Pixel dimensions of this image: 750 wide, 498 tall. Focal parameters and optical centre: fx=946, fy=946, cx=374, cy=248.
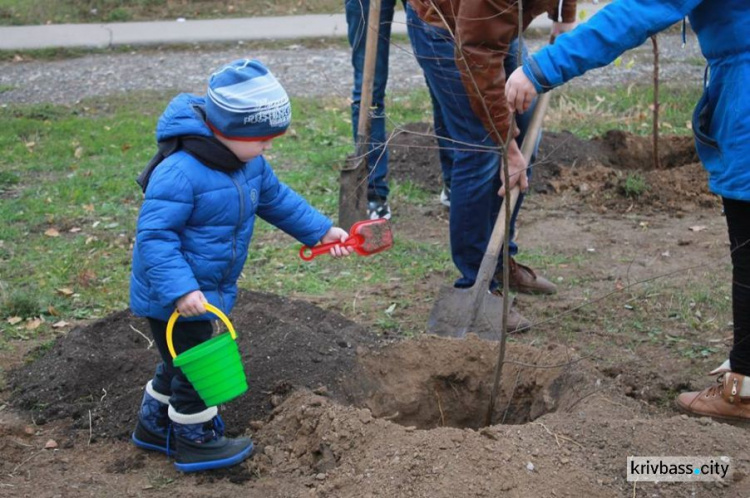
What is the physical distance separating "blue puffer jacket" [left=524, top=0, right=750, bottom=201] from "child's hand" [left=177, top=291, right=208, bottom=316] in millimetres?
1348

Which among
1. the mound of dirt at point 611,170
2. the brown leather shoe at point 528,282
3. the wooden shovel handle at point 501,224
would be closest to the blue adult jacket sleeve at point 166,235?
the wooden shovel handle at point 501,224

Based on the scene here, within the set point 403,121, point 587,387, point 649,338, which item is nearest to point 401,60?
point 403,121

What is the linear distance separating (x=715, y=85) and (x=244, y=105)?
67.4 inches

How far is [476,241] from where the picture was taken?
470 cm

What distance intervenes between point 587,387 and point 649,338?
3.27ft

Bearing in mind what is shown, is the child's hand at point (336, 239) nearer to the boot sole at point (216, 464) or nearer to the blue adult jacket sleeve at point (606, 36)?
the boot sole at point (216, 464)

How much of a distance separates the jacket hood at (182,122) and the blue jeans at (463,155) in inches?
55.6

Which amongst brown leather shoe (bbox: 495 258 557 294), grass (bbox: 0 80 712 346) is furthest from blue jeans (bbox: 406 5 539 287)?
grass (bbox: 0 80 712 346)

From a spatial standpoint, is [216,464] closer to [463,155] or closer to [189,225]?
[189,225]

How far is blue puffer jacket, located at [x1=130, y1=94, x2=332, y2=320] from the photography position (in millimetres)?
3094

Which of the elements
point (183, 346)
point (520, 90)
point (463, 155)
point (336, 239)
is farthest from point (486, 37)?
point (183, 346)

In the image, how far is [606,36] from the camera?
3.17 m

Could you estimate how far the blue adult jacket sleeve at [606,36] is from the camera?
3.17 metres

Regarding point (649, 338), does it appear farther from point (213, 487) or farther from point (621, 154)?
point (621, 154)
